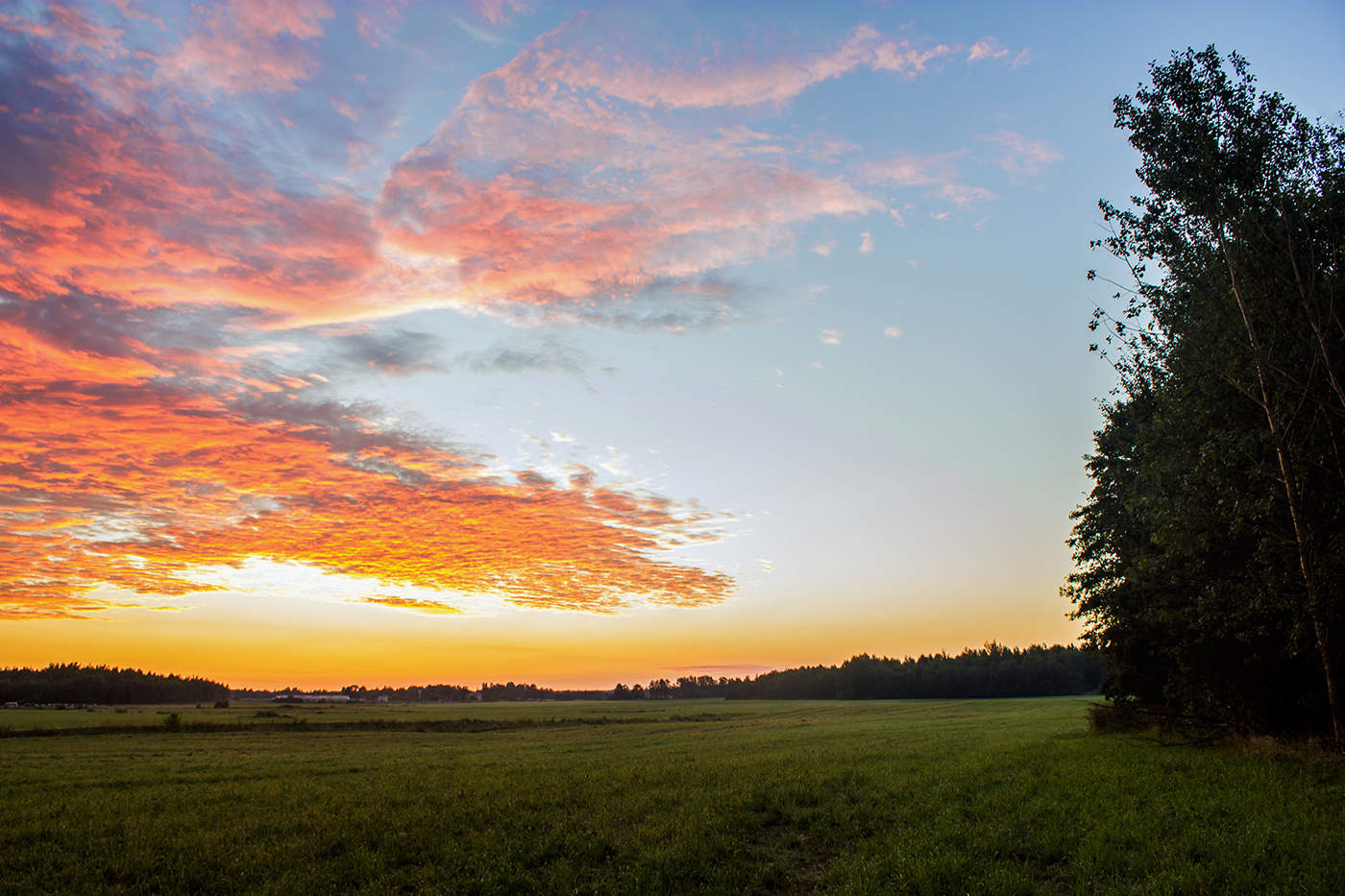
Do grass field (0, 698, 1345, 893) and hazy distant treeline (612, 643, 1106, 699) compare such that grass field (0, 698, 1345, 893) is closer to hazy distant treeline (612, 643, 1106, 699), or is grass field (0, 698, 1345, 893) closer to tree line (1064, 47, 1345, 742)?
tree line (1064, 47, 1345, 742)

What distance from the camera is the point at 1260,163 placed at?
25.1m

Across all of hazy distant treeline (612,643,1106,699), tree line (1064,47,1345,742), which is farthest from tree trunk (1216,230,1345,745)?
hazy distant treeline (612,643,1106,699)

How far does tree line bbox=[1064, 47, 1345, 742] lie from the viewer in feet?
74.9

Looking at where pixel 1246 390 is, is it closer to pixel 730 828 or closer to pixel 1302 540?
pixel 1302 540

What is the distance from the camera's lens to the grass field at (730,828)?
13453 millimetres

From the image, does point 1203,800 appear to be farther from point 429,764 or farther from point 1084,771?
point 429,764

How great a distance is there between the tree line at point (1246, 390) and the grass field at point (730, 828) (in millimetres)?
5015

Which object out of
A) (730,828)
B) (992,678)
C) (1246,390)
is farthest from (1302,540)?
(992,678)

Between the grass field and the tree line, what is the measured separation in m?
5.02

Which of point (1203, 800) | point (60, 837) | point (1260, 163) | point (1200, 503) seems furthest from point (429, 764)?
point (1260, 163)

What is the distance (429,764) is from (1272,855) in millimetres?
37983

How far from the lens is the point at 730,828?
57.7 ft

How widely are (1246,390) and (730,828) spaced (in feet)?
79.3

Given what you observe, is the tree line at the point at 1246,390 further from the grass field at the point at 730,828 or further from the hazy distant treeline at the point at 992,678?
the hazy distant treeline at the point at 992,678
